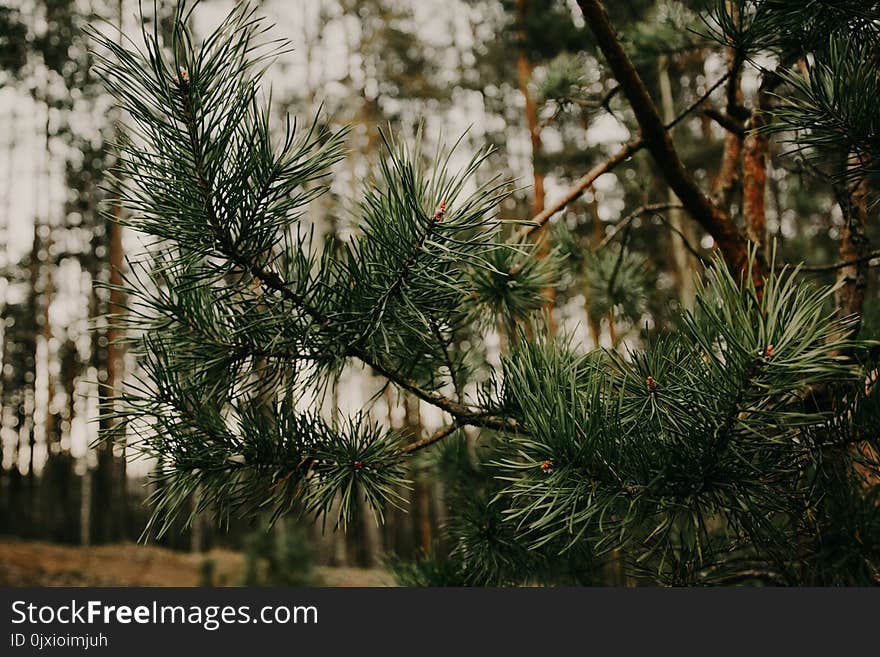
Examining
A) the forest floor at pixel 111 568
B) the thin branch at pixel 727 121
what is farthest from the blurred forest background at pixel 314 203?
the thin branch at pixel 727 121

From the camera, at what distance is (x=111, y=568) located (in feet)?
35.5

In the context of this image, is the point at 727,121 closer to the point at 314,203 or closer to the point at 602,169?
the point at 602,169

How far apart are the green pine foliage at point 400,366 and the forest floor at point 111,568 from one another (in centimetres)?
819

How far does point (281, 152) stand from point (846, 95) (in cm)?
81

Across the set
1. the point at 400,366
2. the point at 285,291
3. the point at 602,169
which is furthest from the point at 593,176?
the point at 285,291

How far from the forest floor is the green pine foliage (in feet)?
26.9

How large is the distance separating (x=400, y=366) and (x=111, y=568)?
12.3 metres

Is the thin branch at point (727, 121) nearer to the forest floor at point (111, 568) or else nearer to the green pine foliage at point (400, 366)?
the green pine foliage at point (400, 366)

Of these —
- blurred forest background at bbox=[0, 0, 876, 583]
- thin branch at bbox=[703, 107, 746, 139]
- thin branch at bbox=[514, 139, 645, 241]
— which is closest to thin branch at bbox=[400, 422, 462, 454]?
thin branch at bbox=[514, 139, 645, 241]

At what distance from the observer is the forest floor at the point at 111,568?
9.34 m

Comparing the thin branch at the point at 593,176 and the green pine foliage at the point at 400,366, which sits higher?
the thin branch at the point at 593,176

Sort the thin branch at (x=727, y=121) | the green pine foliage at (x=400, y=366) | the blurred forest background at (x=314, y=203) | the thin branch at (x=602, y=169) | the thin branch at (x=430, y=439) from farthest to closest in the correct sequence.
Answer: the blurred forest background at (x=314, y=203)
the thin branch at (x=727, y=121)
the thin branch at (x=602, y=169)
the thin branch at (x=430, y=439)
the green pine foliage at (x=400, y=366)

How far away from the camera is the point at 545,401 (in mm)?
795

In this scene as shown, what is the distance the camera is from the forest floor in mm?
9336
